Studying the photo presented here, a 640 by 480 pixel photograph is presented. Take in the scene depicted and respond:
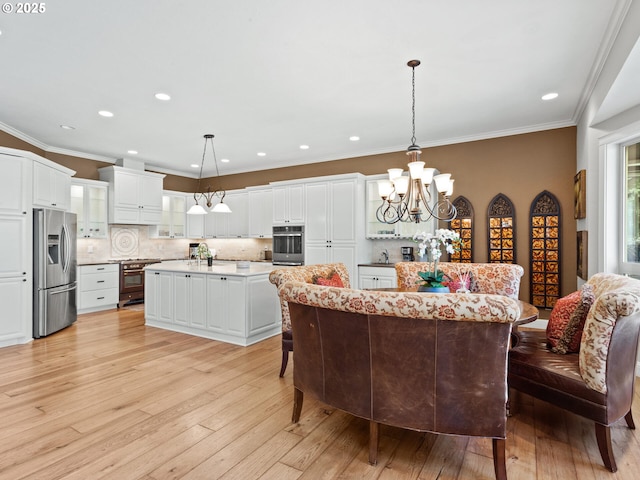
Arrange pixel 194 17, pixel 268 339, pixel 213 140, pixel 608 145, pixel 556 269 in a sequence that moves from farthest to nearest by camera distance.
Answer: pixel 213 140
pixel 556 269
pixel 268 339
pixel 608 145
pixel 194 17

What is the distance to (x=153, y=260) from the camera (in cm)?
689

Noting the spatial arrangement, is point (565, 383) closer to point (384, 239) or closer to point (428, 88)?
point (428, 88)

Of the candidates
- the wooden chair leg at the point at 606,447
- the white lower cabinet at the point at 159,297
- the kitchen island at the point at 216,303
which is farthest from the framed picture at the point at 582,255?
the white lower cabinet at the point at 159,297

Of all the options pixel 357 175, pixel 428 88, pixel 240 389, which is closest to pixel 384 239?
pixel 357 175

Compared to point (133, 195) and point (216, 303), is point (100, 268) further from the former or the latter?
point (216, 303)

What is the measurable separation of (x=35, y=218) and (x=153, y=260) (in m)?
2.54

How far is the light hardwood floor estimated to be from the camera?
1925 millimetres

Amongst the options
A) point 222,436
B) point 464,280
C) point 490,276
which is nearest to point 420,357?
point 222,436

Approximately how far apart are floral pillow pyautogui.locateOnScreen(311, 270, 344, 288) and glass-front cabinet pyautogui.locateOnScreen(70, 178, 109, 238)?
4.82 m

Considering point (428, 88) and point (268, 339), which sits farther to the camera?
point (268, 339)

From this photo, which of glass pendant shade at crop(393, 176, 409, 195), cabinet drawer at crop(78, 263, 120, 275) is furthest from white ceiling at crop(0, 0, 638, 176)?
cabinet drawer at crop(78, 263, 120, 275)

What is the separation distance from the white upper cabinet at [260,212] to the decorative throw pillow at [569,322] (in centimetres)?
518

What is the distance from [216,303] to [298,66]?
2.77 m

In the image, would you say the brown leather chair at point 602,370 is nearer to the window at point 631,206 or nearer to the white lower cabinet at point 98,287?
the window at point 631,206
